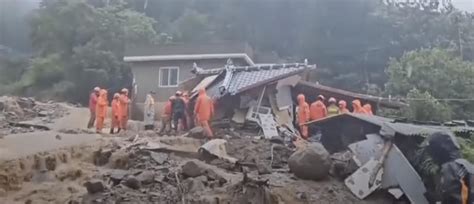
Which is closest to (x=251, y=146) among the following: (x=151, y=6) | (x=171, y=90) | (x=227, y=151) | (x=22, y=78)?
(x=227, y=151)

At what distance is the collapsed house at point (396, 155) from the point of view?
11.4 meters

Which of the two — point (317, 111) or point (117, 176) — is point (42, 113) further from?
point (117, 176)

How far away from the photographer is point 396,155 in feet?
39.1

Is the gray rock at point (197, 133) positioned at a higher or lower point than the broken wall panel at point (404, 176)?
higher

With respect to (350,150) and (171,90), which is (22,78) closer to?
(171,90)

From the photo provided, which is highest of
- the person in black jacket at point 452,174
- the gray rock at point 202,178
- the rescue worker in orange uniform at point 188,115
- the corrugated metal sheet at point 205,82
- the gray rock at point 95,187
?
the corrugated metal sheet at point 205,82

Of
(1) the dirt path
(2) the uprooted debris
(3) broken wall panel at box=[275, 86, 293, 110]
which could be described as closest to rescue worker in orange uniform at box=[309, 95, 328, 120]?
(3) broken wall panel at box=[275, 86, 293, 110]

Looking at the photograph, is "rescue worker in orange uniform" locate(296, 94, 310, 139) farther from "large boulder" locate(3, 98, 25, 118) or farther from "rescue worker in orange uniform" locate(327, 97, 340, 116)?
"large boulder" locate(3, 98, 25, 118)

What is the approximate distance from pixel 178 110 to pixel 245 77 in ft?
8.62

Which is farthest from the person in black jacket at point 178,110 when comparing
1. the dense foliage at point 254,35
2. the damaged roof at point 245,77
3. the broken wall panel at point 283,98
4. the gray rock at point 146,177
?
the dense foliage at point 254,35

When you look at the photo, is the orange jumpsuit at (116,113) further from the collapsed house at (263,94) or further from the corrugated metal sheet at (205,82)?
the corrugated metal sheet at (205,82)

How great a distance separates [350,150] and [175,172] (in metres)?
3.61

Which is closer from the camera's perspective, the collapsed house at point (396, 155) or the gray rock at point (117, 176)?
the collapsed house at point (396, 155)

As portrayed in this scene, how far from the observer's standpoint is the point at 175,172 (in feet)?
40.2
